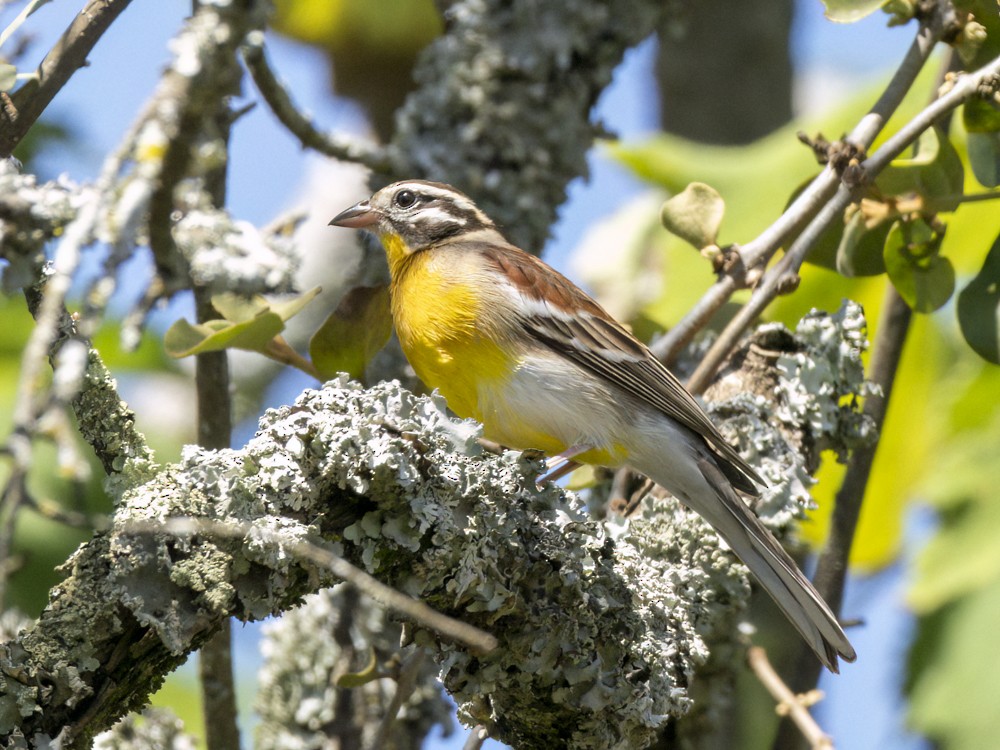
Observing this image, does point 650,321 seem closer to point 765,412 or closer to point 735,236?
point 765,412

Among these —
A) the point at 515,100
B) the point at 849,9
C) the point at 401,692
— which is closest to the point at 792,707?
the point at 401,692

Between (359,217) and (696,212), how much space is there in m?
1.67

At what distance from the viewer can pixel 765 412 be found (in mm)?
3418

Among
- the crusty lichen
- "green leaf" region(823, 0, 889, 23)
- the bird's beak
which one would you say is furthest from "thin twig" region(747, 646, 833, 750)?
the bird's beak

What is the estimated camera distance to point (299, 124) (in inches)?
161

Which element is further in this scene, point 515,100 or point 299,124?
point 515,100

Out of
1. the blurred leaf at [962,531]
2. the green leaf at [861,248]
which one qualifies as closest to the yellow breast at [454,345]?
the green leaf at [861,248]

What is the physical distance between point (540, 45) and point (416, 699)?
95.0 inches

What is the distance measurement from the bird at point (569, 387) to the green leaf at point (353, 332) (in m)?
0.65

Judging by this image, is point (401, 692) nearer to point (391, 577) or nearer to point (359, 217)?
point (391, 577)

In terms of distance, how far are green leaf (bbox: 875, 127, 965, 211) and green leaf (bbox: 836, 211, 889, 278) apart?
110 mm

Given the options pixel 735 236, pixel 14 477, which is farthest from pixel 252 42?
pixel 735 236

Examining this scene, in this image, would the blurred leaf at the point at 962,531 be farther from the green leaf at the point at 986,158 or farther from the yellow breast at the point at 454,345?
the yellow breast at the point at 454,345

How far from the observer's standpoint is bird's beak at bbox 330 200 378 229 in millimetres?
4605
